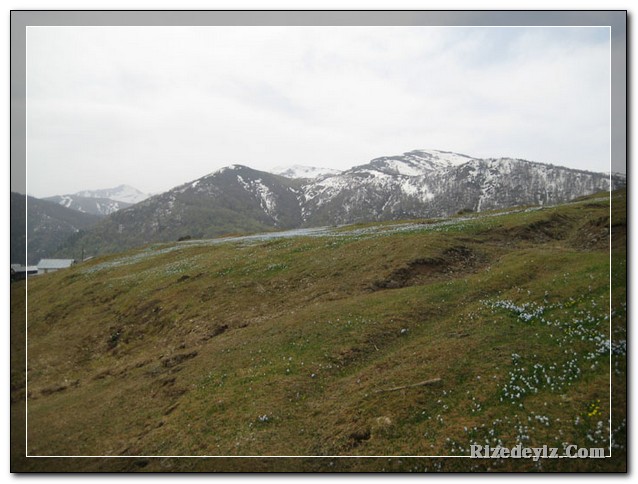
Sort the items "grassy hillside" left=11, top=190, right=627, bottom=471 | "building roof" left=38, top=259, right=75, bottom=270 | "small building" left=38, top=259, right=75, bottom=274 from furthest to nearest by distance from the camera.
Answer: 1. "building roof" left=38, top=259, right=75, bottom=270
2. "small building" left=38, top=259, right=75, bottom=274
3. "grassy hillside" left=11, top=190, right=627, bottom=471

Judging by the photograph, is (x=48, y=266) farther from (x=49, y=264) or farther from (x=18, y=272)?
(x=18, y=272)

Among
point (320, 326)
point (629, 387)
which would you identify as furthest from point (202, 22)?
point (629, 387)

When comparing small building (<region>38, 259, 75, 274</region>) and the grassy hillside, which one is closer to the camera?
the grassy hillside

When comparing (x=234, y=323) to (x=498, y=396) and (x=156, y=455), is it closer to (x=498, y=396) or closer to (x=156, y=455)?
(x=156, y=455)

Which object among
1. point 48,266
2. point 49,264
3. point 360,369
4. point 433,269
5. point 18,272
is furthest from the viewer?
point 49,264

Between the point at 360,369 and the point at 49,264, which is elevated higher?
the point at 49,264

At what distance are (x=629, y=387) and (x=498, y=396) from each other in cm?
558

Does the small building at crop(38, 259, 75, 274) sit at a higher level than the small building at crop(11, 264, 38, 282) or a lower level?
lower

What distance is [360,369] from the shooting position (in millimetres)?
15578

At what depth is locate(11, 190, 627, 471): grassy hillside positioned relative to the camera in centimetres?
1216

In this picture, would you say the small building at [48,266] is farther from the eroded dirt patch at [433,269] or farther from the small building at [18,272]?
the eroded dirt patch at [433,269]

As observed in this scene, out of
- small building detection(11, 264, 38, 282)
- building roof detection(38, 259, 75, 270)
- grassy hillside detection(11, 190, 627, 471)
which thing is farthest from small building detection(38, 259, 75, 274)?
small building detection(11, 264, 38, 282)

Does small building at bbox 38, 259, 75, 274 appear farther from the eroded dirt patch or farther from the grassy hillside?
the eroded dirt patch

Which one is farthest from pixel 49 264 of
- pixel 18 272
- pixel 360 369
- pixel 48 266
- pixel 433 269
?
pixel 360 369
